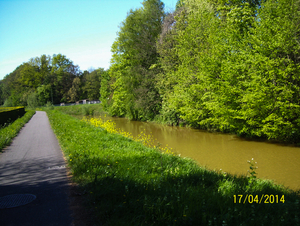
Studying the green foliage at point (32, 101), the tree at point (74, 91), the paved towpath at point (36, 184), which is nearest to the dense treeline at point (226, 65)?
the paved towpath at point (36, 184)

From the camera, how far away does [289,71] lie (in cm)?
1250

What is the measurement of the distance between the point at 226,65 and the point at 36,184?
1392cm

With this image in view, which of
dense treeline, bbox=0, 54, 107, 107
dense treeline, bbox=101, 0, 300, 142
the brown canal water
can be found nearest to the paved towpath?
the brown canal water

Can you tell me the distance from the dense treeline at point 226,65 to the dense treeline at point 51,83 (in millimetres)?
47005

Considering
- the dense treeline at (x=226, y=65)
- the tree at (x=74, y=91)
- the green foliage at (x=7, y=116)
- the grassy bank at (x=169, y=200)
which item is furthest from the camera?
the tree at (x=74, y=91)

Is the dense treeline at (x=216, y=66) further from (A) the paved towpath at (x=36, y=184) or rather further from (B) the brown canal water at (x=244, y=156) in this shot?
(A) the paved towpath at (x=36, y=184)

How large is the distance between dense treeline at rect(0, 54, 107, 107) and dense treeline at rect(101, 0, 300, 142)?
4700 centimetres

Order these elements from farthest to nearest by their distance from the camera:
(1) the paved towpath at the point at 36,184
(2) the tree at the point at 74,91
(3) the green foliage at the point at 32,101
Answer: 1. (2) the tree at the point at 74,91
2. (3) the green foliage at the point at 32,101
3. (1) the paved towpath at the point at 36,184

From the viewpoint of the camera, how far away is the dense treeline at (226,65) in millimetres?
13156

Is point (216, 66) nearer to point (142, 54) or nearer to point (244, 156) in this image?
point (244, 156)

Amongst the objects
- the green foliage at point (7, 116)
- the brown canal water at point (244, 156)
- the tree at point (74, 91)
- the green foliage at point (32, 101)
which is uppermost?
the tree at point (74, 91)

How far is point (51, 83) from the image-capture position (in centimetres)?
7812

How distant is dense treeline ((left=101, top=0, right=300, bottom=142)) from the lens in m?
13.2

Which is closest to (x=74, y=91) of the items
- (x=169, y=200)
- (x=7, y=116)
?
(x=7, y=116)
